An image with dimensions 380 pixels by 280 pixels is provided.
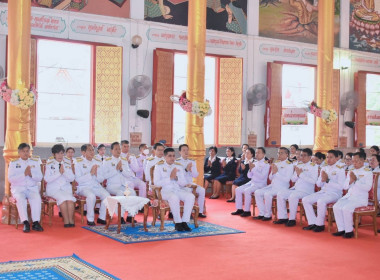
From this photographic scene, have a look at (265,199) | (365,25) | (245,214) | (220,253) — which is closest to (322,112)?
(265,199)

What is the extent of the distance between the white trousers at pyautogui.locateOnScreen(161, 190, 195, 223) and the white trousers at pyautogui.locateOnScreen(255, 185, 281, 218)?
1.62 m

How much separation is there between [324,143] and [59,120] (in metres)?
6.10

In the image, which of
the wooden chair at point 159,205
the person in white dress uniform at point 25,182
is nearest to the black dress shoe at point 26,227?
the person in white dress uniform at point 25,182

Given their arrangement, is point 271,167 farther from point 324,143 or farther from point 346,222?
point 324,143

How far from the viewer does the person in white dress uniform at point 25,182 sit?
8133 mm

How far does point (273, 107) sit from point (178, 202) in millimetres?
7178

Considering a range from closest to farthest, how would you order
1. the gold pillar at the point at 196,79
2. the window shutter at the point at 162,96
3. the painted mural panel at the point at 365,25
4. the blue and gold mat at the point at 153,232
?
the blue and gold mat at the point at 153,232, the gold pillar at the point at 196,79, the window shutter at the point at 162,96, the painted mural panel at the point at 365,25

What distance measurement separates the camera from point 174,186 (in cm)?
883

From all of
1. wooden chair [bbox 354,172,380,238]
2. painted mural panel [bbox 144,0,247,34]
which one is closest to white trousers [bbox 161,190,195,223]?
wooden chair [bbox 354,172,380,238]

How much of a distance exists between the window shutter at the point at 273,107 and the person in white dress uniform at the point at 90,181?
21.0 ft

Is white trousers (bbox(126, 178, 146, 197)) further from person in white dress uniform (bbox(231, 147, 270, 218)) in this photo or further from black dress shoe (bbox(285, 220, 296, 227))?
black dress shoe (bbox(285, 220, 296, 227))

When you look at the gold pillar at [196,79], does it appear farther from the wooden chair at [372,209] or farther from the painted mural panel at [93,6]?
the wooden chair at [372,209]

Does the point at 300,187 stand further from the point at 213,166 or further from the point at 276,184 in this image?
the point at 213,166

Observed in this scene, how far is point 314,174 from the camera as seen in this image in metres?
9.20
